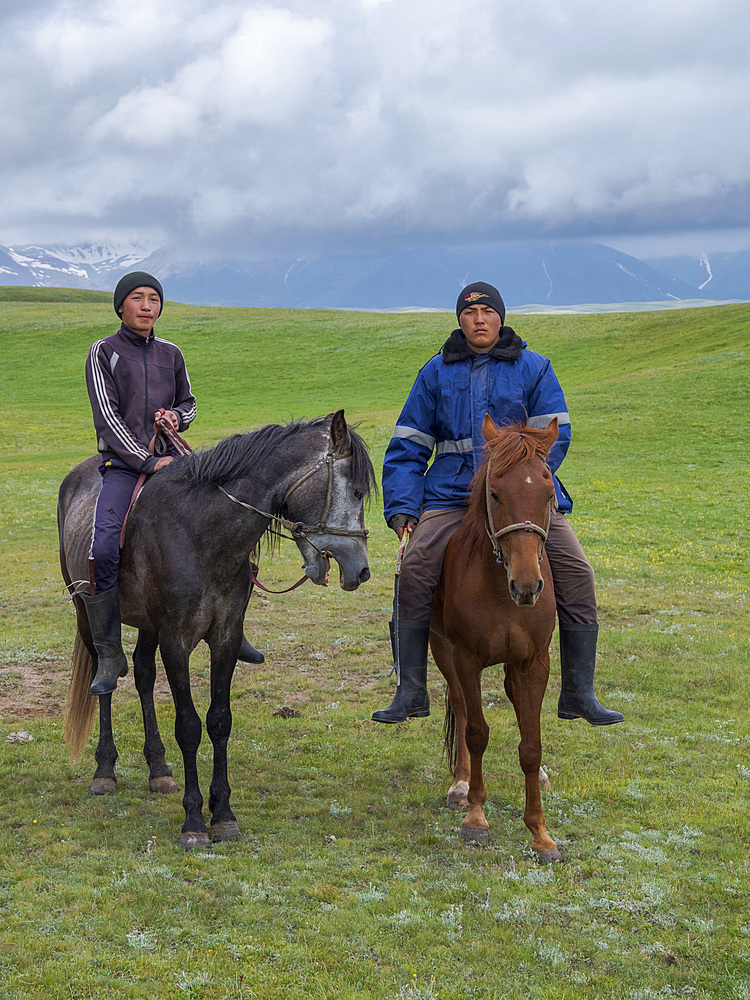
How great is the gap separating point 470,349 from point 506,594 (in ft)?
6.02

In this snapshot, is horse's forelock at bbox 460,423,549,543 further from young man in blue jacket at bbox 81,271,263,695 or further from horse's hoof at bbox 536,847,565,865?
young man in blue jacket at bbox 81,271,263,695

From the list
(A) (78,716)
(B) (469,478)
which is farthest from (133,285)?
(A) (78,716)

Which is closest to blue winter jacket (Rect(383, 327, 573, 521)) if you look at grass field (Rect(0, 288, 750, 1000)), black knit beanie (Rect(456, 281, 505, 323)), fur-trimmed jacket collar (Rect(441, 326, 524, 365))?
fur-trimmed jacket collar (Rect(441, 326, 524, 365))

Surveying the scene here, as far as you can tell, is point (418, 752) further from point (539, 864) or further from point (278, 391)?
point (278, 391)

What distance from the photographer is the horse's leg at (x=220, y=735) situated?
19.7ft

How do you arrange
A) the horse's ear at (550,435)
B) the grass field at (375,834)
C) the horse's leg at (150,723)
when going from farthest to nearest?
the horse's leg at (150,723), the horse's ear at (550,435), the grass field at (375,834)

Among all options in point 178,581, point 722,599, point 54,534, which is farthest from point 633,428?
point 178,581

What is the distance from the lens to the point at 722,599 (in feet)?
43.5

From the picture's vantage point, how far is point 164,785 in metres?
6.80

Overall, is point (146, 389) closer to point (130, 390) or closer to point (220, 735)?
point (130, 390)

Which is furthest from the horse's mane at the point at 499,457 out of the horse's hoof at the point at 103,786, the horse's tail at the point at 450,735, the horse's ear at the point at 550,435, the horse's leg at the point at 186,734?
the horse's hoof at the point at 103,786

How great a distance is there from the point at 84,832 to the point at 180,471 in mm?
2692

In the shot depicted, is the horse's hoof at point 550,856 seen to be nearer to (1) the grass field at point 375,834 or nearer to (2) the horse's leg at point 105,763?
(1) the grass field at point 375,834

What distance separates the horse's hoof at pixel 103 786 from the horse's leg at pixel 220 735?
1100mm
